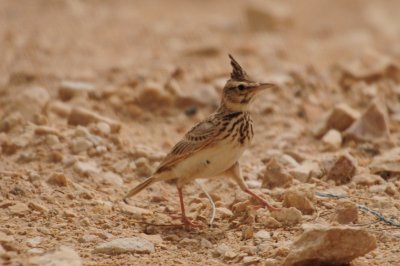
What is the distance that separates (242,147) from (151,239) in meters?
1.09

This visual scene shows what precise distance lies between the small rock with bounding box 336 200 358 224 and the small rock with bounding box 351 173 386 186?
0.98m

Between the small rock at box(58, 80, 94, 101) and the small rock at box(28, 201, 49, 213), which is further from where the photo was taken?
the small rock at box(58, 80, 94, 101)

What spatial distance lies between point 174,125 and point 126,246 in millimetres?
3686

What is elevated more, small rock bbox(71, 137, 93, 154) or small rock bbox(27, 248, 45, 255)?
small rock bbox(71, 137, 93, 154)

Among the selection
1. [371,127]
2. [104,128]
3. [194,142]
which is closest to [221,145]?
[194,142]

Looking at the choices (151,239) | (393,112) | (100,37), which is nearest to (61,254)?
Result: (151,239)

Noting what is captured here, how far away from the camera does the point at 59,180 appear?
7.08 meters

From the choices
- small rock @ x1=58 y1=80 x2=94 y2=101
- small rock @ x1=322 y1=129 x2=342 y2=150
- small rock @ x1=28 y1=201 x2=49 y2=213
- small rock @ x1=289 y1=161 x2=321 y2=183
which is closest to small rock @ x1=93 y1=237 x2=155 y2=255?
small rock @ x1=28 y1=201 x2=49 y2=213

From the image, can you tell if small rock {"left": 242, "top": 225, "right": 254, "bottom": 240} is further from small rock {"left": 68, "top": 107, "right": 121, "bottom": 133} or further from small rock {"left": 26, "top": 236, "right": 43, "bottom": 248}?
small rock {"left": 68, "top": 107, "right": 121, "bottom": 133}

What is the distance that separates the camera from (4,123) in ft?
27.7

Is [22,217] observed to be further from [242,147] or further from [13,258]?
[242,147]

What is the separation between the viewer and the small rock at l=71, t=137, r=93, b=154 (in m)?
8.01

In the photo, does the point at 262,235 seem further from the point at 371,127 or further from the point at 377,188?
the point at 371,127

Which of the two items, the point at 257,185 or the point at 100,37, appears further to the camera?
the point at 100,37
